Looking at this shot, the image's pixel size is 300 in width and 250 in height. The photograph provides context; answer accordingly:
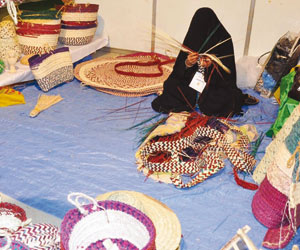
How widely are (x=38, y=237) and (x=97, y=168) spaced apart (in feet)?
2.24

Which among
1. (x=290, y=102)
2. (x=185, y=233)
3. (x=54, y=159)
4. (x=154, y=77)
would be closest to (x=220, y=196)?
(x=185, y=233)

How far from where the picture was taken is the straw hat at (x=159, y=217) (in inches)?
43.7

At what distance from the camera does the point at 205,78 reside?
2.15m

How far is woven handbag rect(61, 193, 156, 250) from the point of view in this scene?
947mm

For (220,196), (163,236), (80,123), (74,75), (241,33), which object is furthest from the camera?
(241,33)

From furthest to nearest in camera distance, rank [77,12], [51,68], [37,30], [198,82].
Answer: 1. [77,12]
2. [37,30]
3. [51,68]
4. [198,82]

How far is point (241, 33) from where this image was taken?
3152mm

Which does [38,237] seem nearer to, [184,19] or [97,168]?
[97,168]

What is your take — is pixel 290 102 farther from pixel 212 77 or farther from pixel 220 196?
pixel 220 196

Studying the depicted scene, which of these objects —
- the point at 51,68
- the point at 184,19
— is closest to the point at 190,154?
the point at 51,68

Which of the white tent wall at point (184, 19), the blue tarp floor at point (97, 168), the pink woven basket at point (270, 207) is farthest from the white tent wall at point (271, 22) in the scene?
the pink woven basket at point (270, 207)

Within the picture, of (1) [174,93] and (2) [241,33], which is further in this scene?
(2) [241,33]

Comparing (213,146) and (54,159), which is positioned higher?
(213,146)

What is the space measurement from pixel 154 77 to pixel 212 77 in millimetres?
712
